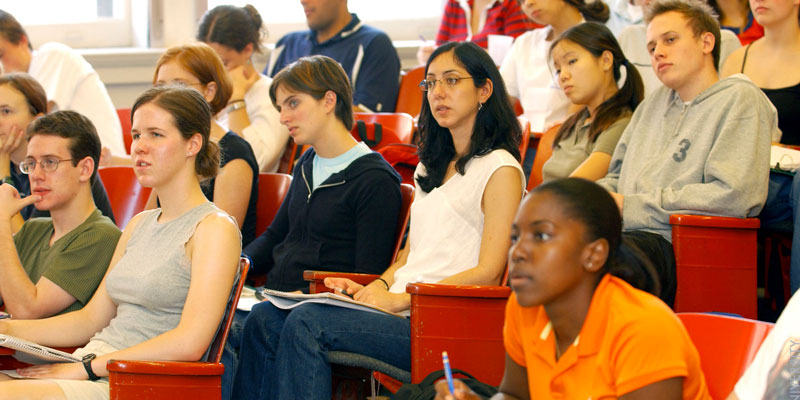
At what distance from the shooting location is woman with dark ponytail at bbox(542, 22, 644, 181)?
3180 millimetres

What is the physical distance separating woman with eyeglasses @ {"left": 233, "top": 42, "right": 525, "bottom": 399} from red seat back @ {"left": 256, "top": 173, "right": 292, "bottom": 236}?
2.49 ft

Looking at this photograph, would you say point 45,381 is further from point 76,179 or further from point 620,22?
point 620,22

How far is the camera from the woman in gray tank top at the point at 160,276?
6.58ft

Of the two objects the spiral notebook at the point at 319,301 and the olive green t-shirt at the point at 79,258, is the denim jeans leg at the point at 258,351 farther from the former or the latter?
the olive green t-shirt at the point at 79,258

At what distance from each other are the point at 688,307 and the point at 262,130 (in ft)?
7.37

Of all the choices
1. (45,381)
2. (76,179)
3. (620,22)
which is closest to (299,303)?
(45,381)

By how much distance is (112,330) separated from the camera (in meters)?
2.20

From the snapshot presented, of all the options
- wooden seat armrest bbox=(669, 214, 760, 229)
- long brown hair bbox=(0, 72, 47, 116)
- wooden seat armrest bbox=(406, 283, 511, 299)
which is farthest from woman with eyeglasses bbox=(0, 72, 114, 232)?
wooden seat armrest bbox=(669, 214, 760, 229)

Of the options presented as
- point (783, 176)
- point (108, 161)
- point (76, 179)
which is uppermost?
point (783, 176)

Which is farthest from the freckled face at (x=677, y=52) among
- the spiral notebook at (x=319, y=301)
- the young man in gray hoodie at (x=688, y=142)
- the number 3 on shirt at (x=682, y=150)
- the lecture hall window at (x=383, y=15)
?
the lecture hall window at (x=383, y=15)

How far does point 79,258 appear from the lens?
96.0 inches

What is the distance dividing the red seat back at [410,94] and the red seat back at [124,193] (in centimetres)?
176

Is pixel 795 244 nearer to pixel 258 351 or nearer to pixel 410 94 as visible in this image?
pixel 258 351

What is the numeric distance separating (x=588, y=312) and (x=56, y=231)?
5.60 ft
